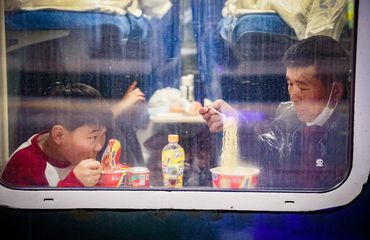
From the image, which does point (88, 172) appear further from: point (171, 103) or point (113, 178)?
point (171, 103)

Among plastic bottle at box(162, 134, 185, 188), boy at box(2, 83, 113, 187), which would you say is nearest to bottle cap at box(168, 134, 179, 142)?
plastic bottle at box(162, 134, 185, 188)

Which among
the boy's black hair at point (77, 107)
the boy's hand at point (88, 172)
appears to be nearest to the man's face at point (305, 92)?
the boy's black hair at point (77, 107)

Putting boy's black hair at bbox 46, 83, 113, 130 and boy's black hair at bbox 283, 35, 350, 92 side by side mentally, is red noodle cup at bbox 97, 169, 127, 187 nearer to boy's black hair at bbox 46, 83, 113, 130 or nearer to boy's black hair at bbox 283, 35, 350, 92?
boy's black hair at bbox 46, 83, 113, 130

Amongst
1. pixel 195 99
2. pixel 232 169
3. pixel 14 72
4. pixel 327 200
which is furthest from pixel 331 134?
pixel 14 72

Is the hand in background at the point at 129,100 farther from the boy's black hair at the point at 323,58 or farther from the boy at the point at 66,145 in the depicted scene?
the boy's black hair at the point at 323,58

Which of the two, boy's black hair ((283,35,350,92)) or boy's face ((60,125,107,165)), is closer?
boy's black hair ((283,35,350,92))

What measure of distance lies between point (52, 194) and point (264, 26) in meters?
1.13

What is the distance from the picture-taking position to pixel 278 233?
74.4 inches

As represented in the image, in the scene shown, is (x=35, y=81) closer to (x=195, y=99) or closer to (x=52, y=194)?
(x=52, y=194)

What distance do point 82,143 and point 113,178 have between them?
0.21 metres

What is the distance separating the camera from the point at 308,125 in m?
1.95

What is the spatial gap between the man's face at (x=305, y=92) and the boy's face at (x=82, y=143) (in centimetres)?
82

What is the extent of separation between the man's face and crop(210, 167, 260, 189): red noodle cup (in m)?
0.31

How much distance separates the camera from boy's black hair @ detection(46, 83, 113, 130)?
1.98 meters
